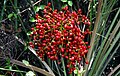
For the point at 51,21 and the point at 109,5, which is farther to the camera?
the point at 109,5

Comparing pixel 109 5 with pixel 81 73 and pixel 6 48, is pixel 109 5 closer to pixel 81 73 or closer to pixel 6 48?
pixel 81 73

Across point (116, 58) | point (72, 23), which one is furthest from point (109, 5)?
point (116, 58)

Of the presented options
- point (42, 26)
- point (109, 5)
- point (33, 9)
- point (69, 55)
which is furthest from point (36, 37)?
point (109, 5)

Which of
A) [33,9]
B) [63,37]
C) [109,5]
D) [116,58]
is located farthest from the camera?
[116,58]

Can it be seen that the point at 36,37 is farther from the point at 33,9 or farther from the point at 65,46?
the point at 33,9

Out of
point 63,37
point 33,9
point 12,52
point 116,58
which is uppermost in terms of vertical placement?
point 33,9

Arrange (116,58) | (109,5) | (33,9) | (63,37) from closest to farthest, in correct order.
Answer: (63,37)
(109,5)
(33,9)
(116,58)

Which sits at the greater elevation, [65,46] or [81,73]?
[65,46]

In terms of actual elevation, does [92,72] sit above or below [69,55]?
below

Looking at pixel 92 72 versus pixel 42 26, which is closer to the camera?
pixel 42 26
